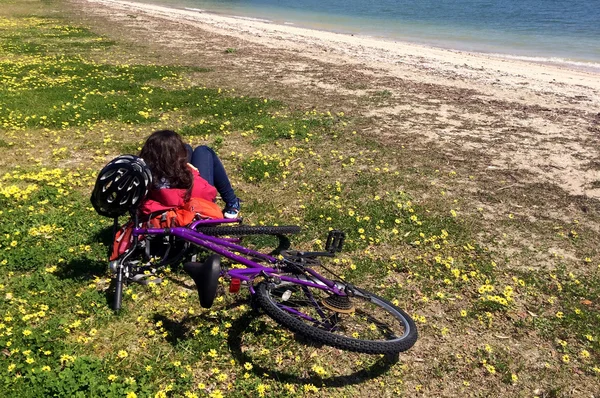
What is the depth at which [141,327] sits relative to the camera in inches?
238

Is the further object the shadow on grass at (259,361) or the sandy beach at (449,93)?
the sandy beach at (449,93)

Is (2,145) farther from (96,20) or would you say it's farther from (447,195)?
(96,20)

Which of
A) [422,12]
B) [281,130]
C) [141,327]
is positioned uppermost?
[422,12]

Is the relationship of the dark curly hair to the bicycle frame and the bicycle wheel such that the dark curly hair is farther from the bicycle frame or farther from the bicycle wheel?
the bicycle wheel

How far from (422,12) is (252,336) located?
70866 mm

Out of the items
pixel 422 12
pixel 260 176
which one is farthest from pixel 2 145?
pixel 422 12

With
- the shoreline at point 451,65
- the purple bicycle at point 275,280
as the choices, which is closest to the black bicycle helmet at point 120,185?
the purple bicycle at point 275,280

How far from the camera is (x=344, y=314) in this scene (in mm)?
5672

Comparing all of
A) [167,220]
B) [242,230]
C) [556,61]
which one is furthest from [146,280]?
[556,61]

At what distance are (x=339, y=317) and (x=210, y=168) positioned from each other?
3603mm

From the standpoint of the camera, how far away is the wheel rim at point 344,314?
545 cm

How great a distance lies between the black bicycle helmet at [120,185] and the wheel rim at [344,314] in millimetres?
2134

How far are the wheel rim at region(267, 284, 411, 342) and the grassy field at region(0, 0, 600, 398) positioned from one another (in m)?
0.39

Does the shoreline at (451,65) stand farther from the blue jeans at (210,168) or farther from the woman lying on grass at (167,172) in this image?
the woman lying on grass at (167,172)
